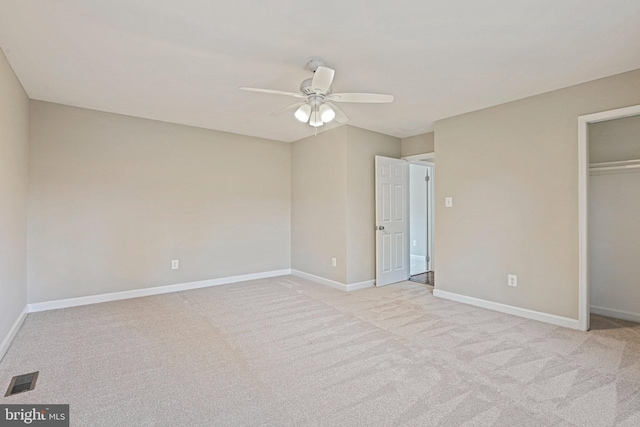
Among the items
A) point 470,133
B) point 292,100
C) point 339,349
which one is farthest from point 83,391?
point 470,133

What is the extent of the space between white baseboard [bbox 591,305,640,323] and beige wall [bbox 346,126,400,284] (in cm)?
262

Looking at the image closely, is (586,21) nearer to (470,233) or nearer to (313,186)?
(470,233)

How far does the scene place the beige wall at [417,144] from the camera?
4742mm

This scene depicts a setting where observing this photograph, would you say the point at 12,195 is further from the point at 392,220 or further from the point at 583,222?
the point at 583,222

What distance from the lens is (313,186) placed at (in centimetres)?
512

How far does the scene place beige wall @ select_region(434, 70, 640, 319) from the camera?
120 inches

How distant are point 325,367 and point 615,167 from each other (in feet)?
12.0

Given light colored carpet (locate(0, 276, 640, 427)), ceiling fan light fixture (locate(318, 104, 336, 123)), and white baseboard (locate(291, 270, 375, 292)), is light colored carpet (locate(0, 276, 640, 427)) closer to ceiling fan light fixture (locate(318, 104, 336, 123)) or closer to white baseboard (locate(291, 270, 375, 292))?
white baseboard (locate(291, 270, 375, 292))

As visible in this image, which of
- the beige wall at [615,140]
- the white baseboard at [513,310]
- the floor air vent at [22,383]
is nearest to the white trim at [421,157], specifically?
the beige wall at [615,140]

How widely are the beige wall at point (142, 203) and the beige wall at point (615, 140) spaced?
4252 mm

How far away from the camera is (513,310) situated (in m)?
3.44

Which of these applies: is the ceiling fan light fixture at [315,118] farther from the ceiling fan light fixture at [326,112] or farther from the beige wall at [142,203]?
the beige wall at [142,203]
